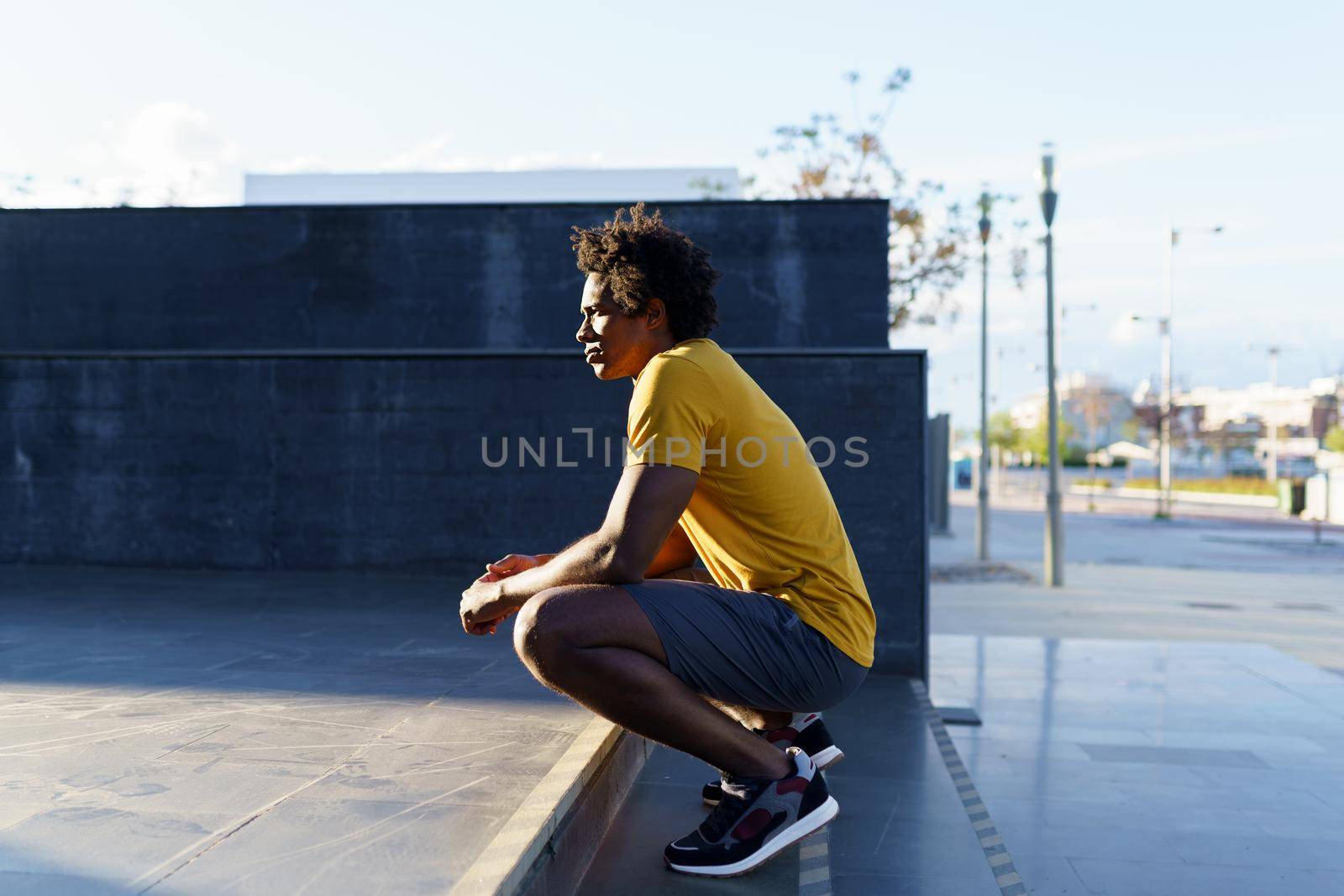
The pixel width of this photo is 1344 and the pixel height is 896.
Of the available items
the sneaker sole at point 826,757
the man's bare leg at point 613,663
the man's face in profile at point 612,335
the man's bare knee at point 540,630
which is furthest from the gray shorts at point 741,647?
the man's face in profile at point 612,335

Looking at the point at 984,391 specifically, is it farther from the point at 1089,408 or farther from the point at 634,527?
the point at 1089,408

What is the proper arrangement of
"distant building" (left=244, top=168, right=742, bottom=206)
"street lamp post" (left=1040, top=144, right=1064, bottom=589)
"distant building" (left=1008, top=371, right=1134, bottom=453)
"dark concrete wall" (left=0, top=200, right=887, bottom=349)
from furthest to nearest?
"distant building" (left=1008, top=371, right=1134, bottom=453) → "distant building" (left=244, top=168, right=742, bottom=206) → "street lamp post" (left=1040, top=144, right=1064, bottom=589) → "dark concrete wall" (left=0, top=200, right=887, bottom=349)

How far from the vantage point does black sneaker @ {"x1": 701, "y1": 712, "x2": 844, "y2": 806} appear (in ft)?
9.78

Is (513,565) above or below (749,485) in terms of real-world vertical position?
below

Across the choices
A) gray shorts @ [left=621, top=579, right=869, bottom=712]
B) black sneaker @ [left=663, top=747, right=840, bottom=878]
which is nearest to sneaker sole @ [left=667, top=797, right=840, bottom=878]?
black sneaker @ [left=663, top=747, right=840, bottom=878]

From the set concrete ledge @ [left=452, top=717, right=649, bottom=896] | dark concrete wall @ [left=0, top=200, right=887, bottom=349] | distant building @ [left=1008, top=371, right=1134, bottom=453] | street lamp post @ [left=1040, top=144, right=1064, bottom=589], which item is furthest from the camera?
distant building @ [left=1008, top=371, right=1134, bottom=453]

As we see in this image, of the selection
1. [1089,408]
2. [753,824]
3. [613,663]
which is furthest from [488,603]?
[1089,408]

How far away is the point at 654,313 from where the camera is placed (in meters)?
2.69

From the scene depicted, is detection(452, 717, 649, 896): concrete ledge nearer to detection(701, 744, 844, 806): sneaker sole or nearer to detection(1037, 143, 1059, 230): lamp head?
detection(701, 744, 844, 806): sneaker sole

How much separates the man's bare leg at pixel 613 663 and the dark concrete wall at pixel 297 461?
4.36m

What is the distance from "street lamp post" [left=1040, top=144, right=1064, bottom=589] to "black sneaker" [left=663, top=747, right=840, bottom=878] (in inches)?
465

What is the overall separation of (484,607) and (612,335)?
75cm

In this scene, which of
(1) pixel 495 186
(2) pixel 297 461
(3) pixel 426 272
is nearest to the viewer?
(2) pixel 297 461

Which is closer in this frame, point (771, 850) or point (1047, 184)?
point (771, 850)
